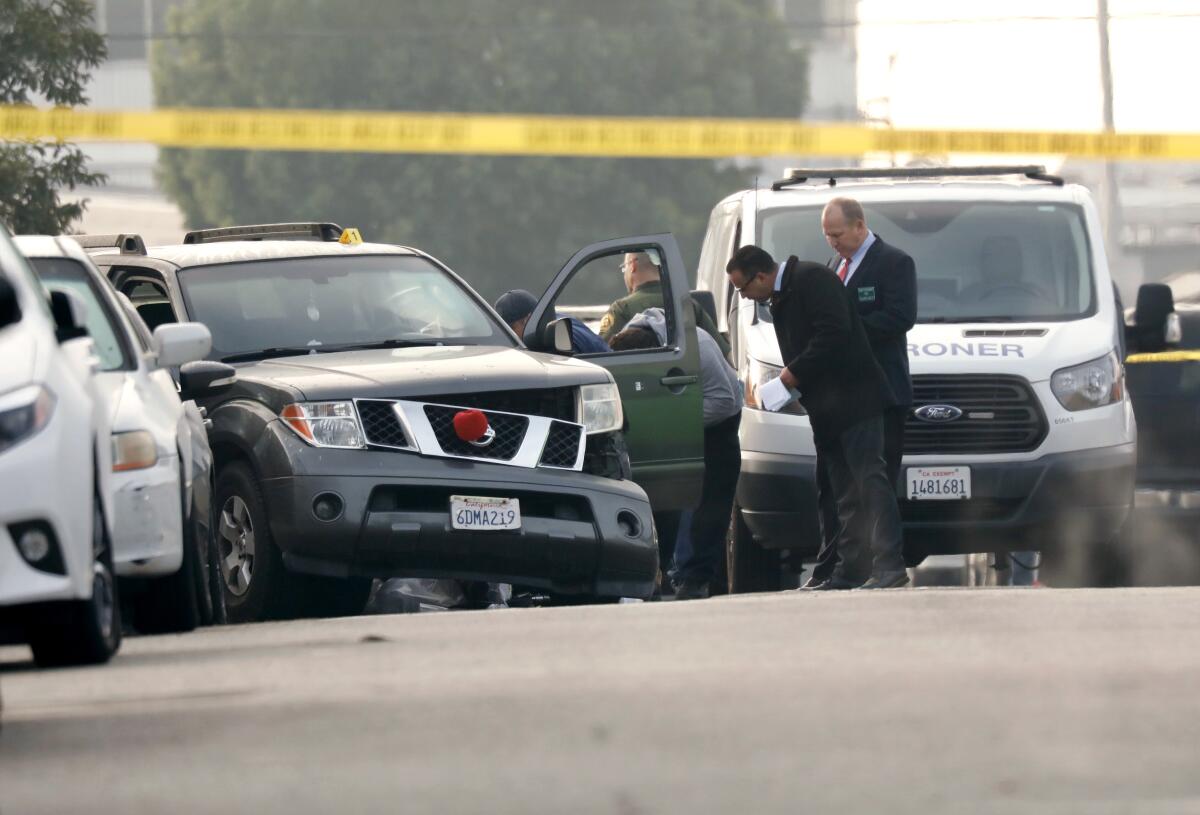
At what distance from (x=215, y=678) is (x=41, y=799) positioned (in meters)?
1.95

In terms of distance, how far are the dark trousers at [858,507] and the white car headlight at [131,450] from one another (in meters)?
4.45

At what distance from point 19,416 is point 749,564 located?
24.4 ft

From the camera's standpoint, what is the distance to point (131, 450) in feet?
28.1

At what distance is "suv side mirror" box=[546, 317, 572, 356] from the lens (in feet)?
37.6

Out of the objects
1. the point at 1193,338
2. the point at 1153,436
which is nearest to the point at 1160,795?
the point at 1153,436

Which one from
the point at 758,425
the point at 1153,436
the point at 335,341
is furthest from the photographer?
the point at 1153,436

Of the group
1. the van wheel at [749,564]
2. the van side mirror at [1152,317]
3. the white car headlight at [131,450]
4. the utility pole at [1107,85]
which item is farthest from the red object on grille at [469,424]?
the utility pole at [1107,85]

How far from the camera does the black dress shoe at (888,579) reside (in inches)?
477

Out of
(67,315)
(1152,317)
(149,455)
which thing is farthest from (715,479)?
(67,315)

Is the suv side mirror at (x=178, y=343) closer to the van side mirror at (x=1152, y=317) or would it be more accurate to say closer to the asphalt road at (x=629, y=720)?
the asphalt road at (x=629, y=720)

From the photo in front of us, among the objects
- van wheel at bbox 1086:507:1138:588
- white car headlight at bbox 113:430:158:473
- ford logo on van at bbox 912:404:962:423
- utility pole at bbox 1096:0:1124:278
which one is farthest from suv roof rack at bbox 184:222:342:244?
utility pole at bbox 1096:0:1124:278

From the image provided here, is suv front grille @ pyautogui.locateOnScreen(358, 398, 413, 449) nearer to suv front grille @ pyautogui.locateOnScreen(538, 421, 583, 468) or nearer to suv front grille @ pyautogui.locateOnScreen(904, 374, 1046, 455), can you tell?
suv front grille @ pyautogui.locateOnScreen(538, 421, 583, 468)

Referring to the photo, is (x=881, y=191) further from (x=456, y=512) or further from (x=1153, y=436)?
(x=456, y=512)

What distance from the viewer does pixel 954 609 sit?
9445mm
